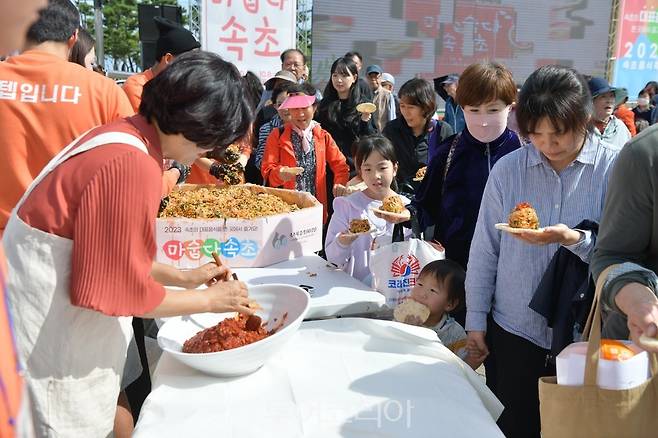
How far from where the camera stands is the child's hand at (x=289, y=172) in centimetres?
346

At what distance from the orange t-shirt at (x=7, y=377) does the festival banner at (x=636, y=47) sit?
12.7m

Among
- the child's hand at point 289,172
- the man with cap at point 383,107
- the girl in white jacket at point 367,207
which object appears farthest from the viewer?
the man with cap at point 383,107

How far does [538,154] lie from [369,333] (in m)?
0.88

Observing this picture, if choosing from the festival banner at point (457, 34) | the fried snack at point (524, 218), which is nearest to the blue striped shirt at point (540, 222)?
the fried snack at point (524, 218)

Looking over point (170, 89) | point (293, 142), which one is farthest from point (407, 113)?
point (170, 89)

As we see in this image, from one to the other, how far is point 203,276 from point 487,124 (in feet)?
4.50

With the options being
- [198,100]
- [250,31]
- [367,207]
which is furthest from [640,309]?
[250,31]

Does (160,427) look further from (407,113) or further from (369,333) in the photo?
(407,113)

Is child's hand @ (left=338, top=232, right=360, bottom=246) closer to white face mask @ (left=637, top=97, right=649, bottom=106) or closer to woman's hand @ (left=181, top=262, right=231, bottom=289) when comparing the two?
woman's hand @ (left=181, top=262, right=231, bottom=289)

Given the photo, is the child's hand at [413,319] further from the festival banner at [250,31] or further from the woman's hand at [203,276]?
the festival banner at [250,31]

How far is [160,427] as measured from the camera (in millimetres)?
1215

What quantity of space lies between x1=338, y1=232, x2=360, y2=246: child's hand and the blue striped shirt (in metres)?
0.62

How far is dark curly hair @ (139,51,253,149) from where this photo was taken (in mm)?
1361

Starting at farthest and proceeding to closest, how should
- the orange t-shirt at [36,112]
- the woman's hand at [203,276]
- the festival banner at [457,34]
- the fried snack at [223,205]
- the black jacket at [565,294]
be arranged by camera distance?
the festival banner at [457,34] < the fried snack at [223,205] < the orange t-shirt at [36,112] < the black jacket at [565,294] < the woman's hand at [203,276]
